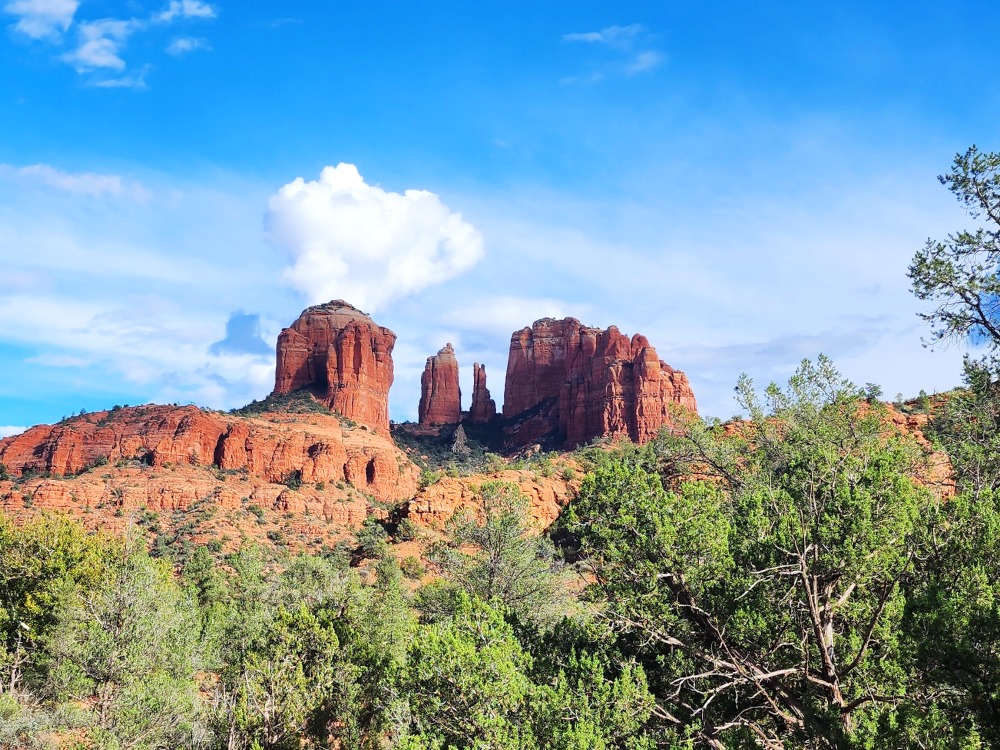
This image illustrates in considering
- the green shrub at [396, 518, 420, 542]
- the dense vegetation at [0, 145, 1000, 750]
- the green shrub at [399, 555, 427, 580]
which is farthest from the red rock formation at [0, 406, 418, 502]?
the dense vegetation at [0, 145, 1000, 750]

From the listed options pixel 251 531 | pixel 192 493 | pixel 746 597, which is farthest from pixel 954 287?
pixel 192 493

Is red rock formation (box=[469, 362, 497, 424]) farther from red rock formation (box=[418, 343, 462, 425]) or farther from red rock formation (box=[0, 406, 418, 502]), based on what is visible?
red rock formation (box=[0, 406, 418, 502])

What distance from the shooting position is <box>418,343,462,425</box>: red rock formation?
161 m

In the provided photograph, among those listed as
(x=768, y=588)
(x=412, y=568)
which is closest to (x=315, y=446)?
(x=412, y=568)

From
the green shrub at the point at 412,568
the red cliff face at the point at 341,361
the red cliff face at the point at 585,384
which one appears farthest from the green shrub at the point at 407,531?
the red cliff face at the point at 341,361

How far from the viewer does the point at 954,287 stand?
1588 centimetres

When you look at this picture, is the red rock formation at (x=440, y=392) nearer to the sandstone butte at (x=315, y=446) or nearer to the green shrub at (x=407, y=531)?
the sandstone butte at (x=315, y=446)

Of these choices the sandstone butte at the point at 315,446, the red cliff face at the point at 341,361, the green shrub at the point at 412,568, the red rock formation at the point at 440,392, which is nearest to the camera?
the green shrub at the point at 412,568

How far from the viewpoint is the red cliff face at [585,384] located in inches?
5037

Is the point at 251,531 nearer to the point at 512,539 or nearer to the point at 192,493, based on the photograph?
the point at 192,493

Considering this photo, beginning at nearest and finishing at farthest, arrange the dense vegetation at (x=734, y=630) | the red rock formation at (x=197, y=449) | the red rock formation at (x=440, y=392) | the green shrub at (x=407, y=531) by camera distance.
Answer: the dense vegetation at (x=734, y=630) → the green shrub at (x=407, y=531) → the red rock formation at (x=197, y=449) → the red rock formation at (x=440, y=392)

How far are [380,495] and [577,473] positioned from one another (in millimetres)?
34683

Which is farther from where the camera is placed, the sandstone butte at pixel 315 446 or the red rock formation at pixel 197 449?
the red rock formation at pixel 197 449

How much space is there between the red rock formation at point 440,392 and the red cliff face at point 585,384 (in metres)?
11.8
